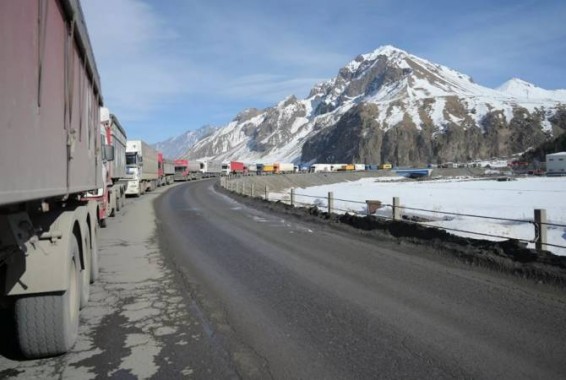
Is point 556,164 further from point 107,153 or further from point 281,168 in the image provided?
point 107,153

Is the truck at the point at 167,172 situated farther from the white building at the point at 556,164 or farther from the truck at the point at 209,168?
the white building at the point at 556,164

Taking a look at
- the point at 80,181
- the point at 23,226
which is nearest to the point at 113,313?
the point at 80,181

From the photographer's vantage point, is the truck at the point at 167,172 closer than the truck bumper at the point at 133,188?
No

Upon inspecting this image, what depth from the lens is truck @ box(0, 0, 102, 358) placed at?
122 inches

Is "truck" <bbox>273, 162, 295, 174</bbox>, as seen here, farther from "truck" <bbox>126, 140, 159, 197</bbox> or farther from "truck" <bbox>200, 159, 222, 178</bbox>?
"truck" <bbox>126, 140, 159, 197</bbox>

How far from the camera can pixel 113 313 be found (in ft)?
22.0

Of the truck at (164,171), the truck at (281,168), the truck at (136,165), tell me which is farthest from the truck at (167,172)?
the truck at (281,168)

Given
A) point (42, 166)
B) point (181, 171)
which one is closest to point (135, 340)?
point (42, 166)

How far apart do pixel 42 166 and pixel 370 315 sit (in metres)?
4.31

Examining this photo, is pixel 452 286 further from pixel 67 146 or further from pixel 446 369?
pixel 67 146

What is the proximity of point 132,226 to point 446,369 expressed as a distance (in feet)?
49.5

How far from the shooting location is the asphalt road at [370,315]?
15.7ft

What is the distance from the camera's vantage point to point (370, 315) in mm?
6395

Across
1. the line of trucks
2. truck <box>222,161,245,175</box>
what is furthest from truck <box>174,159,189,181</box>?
the line of trucks
